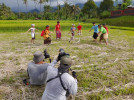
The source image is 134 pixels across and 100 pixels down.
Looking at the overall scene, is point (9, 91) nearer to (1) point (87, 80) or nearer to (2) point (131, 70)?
(1) point (87, 80)

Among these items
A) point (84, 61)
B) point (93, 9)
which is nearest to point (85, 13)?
point (93, 9)

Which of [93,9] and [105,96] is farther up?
[93,9]

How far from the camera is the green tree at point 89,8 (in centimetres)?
7869

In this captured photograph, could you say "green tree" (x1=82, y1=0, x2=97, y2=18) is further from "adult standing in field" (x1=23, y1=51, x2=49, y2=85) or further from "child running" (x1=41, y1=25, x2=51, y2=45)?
"adult standing in field" (x1=23, y1=51, x2=49, y2=85)

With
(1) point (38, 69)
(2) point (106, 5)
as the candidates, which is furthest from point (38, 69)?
(2) point (106, 5)

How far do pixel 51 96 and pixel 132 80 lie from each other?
10.5 feet

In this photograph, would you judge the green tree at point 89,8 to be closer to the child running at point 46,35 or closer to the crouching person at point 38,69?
the child running at point 46,35

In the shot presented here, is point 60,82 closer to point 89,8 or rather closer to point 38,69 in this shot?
point 38,69

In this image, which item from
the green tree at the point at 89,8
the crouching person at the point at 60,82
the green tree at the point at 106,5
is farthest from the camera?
the green tree at the point at 89,8

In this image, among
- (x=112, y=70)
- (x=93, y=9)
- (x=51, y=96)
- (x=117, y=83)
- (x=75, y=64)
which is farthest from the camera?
(x=93, y=9)

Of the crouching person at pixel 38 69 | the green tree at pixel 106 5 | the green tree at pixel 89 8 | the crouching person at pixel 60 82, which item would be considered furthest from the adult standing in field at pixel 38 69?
the green tree at pixel 89 8

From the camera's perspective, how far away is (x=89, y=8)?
8025 centimetres

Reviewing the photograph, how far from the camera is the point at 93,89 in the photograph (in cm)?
347

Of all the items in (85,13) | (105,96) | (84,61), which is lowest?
(105,96)
